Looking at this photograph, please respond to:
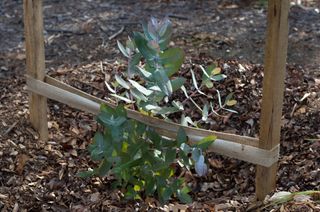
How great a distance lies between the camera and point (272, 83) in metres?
2.67

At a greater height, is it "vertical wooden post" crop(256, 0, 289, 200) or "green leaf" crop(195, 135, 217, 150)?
"vertical wooden post" crop(256, 0, 289, 200)

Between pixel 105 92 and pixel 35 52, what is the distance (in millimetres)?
558

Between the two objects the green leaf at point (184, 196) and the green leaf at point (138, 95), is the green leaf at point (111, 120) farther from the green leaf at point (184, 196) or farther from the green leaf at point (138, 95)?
the green leaf at point (184, 196)

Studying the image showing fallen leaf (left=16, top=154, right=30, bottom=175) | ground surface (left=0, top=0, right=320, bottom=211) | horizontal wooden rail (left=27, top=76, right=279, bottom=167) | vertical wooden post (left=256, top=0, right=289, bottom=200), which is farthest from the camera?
fallen leaf (left=16, top=154, right=30, bottom=175)

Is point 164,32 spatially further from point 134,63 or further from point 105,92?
point 105,92

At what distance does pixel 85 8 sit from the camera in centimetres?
531

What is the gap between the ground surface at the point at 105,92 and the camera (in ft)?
10.1

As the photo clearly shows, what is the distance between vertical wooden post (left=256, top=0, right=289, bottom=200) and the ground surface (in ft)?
0.48

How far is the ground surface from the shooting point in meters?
3.07

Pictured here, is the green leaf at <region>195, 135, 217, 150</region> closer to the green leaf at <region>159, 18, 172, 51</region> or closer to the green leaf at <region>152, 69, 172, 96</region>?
the green leaf at <region>152, 69, 172, 96</region>

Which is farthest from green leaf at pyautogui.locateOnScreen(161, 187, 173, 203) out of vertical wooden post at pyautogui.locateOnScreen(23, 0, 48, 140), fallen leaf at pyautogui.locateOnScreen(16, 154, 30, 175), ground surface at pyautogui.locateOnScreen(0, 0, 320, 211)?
vertical wooden post at pyautogui.locateOnScreen(23, 0, 48, 140)

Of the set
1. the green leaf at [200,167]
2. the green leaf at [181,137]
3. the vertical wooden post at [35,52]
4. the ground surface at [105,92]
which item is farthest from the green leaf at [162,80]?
the vertical wooden post at [35,52]

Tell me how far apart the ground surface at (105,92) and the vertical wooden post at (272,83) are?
0.15 m

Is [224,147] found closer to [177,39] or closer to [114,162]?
[114,162]
